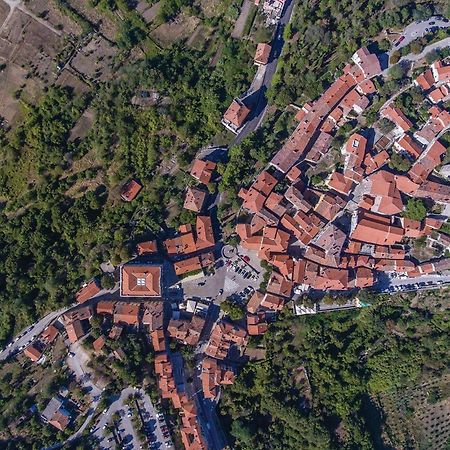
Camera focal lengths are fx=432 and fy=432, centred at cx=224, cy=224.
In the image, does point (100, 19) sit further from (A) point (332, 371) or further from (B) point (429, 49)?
(A) point (332, 371)

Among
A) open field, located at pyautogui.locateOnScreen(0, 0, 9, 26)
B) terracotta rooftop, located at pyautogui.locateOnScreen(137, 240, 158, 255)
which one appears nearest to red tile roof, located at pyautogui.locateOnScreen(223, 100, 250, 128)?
terracotta rooftop, located at pyautogui.locateOnScreen(137, 240, 158, 255)

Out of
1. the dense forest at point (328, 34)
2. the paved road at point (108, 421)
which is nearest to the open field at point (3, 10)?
the dense forest at point (328, 34)

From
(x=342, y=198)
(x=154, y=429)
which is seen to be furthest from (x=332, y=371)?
(x=154, y=429)

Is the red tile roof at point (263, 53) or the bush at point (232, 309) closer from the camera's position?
the bush at point (232, 309)

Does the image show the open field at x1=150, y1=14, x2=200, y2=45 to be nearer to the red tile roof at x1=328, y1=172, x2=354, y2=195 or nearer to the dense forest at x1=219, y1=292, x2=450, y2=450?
the red tile roof at x1=328, y1=172, x2=354, y2=195

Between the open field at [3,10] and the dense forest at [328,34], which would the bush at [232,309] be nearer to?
the dense forest at [328,34]

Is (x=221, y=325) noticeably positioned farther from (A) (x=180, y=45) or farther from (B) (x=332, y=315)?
(A) (x=180, y=45)
